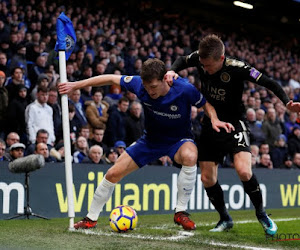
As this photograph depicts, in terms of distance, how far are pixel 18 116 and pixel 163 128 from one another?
14.5 feet

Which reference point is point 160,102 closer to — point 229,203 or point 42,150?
point 42,150

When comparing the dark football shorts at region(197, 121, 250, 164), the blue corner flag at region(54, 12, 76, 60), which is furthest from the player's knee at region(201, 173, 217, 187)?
the blue corner flag at region(54, 12, 76, 60)

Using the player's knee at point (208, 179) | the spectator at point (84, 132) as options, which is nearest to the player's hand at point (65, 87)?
the player's knee at point (208, 179)

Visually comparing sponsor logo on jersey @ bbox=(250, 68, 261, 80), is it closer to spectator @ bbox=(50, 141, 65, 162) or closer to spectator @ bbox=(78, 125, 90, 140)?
spectator @ bbox=(50, 141, 65, 162)

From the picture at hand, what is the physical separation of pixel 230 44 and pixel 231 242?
18.2 metres

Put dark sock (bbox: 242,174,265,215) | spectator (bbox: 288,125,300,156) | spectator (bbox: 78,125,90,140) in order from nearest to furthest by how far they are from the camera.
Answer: dark sock (bbox: 242,174,265,215) → spectator (bbox: 78,125,90,140) → spectator (bbox: 288,125,300,156)

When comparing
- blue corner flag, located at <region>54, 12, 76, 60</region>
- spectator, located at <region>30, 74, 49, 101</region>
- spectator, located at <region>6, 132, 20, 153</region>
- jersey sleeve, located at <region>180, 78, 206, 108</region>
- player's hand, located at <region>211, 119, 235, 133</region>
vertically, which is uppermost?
blue corner flag, located at <region>54, 12, 76, 60</region>

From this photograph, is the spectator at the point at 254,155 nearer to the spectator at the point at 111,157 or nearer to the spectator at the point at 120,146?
the spectator at the point at 120,146

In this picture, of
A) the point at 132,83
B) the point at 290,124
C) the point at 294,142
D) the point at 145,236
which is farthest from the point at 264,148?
the point at 145,236

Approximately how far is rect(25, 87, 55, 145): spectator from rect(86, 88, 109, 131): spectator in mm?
1134

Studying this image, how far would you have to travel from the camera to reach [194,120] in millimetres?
13367

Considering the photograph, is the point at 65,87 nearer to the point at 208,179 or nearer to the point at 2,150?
the point at 208,179

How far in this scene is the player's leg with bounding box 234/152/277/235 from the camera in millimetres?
6688

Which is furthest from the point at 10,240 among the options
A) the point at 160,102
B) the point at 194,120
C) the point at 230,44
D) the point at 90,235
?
the point at 230,44
